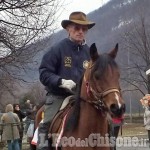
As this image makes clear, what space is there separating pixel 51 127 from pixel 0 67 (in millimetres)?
11097

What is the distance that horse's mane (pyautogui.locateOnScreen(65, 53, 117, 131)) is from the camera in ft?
18.5

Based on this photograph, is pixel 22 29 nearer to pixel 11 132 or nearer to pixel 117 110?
pixel 11 132

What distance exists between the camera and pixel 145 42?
106 ft

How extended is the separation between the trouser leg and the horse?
0.90ft

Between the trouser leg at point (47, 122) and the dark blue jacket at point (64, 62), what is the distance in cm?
16

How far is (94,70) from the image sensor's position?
227 inches

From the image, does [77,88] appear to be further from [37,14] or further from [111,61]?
[37,14]

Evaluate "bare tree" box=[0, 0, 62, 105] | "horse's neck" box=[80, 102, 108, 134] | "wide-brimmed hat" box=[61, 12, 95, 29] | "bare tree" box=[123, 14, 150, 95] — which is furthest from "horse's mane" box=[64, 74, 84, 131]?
"bare tree" box=[123, 14, 150, 95]

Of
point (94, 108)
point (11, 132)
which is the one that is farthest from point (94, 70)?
point (11, 132)

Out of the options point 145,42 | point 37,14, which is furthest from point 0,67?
point 145,42

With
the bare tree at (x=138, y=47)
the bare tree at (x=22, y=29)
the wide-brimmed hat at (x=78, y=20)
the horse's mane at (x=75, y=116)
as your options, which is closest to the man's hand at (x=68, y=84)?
the horse's mane at (x=75, y=116)

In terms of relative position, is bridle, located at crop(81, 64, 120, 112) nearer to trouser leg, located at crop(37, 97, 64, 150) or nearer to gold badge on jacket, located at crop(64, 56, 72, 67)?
gold badge on jacket, located at crop(64, 56, 72, 67)

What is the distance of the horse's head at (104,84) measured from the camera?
529cm

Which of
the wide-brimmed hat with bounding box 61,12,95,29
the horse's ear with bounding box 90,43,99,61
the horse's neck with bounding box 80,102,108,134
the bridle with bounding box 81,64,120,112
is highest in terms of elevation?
the wide-brimmed hat with bounding box 61,12,95,29
